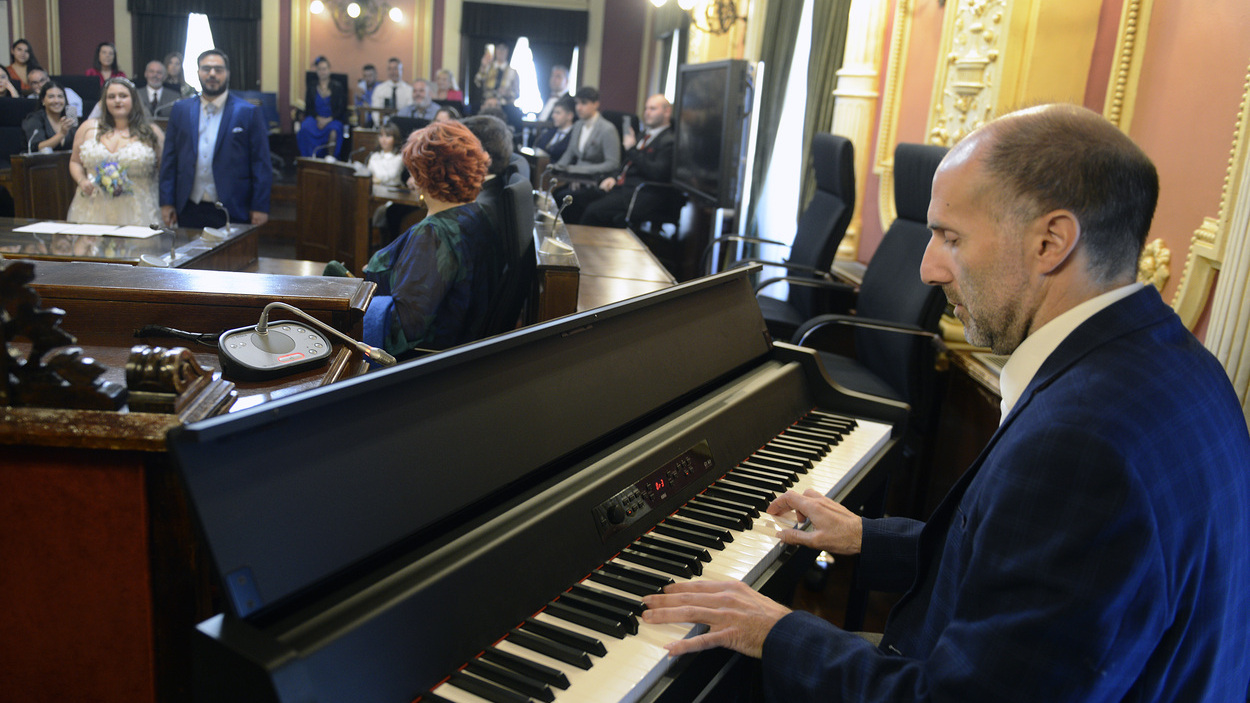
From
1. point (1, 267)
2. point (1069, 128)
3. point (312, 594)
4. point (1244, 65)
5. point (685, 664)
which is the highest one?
point (1244, 65)

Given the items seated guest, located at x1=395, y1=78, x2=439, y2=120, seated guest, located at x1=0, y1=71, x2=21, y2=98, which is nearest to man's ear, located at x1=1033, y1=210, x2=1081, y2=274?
seated guest, located at x1=395, y1=78, x2=439, y2=120

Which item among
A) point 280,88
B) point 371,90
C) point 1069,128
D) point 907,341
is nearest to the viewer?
point 1069,128

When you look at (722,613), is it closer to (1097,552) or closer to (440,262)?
(1097,552)

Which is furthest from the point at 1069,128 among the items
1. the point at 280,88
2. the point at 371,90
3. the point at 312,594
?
the point at 280,88

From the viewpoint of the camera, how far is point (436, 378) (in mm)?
1047

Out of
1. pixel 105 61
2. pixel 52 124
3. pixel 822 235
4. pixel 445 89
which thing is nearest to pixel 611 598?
pixel 822 235

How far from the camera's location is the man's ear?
95 cm

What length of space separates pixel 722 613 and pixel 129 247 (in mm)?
3459

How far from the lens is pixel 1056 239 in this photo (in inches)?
38.1

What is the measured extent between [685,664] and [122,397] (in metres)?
0.77

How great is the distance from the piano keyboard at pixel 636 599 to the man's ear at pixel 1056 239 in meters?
0.56

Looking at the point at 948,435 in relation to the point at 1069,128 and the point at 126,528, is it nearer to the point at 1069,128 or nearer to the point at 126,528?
the point at 1069,128

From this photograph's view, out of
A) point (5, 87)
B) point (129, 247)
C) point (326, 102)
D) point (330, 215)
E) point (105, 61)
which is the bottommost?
point (330, 215)

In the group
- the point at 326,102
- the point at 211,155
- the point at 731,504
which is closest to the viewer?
the point at 731,504
